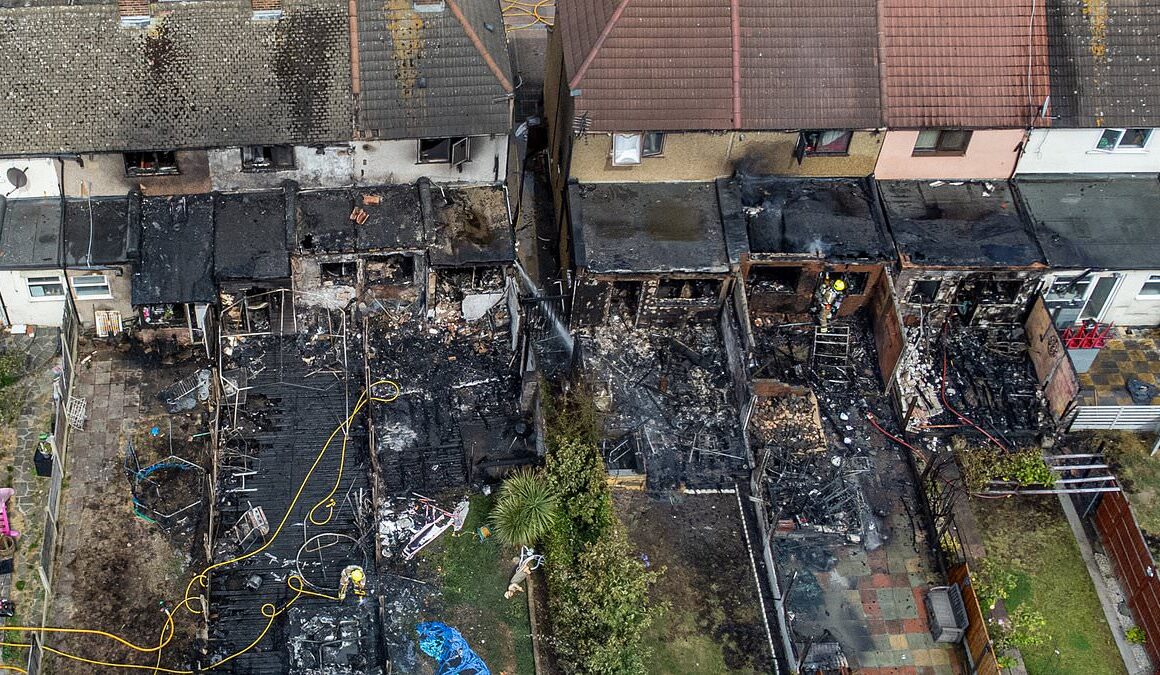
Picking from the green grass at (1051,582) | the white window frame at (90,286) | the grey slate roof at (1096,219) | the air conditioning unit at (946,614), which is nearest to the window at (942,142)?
the grey slate roof at (1096,219)

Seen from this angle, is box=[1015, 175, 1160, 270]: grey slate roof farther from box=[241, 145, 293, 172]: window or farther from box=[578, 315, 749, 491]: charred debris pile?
box=[241, 145, 293, 172]: window

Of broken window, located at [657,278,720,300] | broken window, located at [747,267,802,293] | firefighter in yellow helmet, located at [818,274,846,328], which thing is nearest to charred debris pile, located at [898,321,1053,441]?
firefighter in yellow helmet, located at [818,274,846,328]

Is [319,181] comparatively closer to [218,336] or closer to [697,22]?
[218,336]

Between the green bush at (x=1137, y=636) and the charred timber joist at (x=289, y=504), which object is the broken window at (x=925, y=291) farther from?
the charred timber joist at (x=289, y=504)

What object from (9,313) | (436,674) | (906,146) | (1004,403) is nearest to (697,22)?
(906,146)

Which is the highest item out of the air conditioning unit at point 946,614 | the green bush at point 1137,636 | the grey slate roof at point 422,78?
the grey slate roof at point 422,78

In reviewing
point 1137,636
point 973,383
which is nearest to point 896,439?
point 973,383
